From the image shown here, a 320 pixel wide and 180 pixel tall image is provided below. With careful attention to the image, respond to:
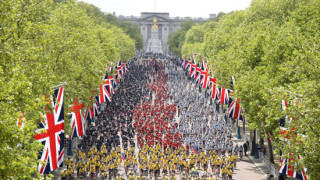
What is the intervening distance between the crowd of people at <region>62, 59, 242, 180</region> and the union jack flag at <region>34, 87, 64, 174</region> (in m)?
8.04

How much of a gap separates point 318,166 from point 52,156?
1165 centimetres

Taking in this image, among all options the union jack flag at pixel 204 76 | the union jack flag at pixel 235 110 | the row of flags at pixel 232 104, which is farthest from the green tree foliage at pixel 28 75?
the union jack flag at pixel 204 76

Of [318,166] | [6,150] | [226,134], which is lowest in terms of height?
[226,134]

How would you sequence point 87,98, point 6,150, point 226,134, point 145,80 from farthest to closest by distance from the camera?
point 145,80
point 226,134
point 87,98
point 6,150

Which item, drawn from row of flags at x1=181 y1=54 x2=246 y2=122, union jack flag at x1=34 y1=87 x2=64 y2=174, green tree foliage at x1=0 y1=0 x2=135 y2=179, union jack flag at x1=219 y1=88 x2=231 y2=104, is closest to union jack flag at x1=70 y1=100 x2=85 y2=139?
green tree foliage at x1=0 y1=0 x2=135 y2=179

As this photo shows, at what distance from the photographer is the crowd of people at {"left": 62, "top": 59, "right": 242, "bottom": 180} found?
31.9m

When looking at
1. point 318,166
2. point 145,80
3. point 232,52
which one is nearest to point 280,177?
point 318,166

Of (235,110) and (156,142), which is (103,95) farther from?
(235,110)

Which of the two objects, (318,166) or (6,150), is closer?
(6,150)

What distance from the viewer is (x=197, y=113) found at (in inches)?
2217

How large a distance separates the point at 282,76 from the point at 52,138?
1743 cm

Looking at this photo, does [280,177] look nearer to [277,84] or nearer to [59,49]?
[277,84]

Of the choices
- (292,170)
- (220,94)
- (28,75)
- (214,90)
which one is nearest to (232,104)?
(220,94)

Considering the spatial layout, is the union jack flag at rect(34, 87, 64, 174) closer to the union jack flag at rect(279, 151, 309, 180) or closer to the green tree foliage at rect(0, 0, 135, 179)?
the green tree foliage at rect(0, 0, 135, 179)
